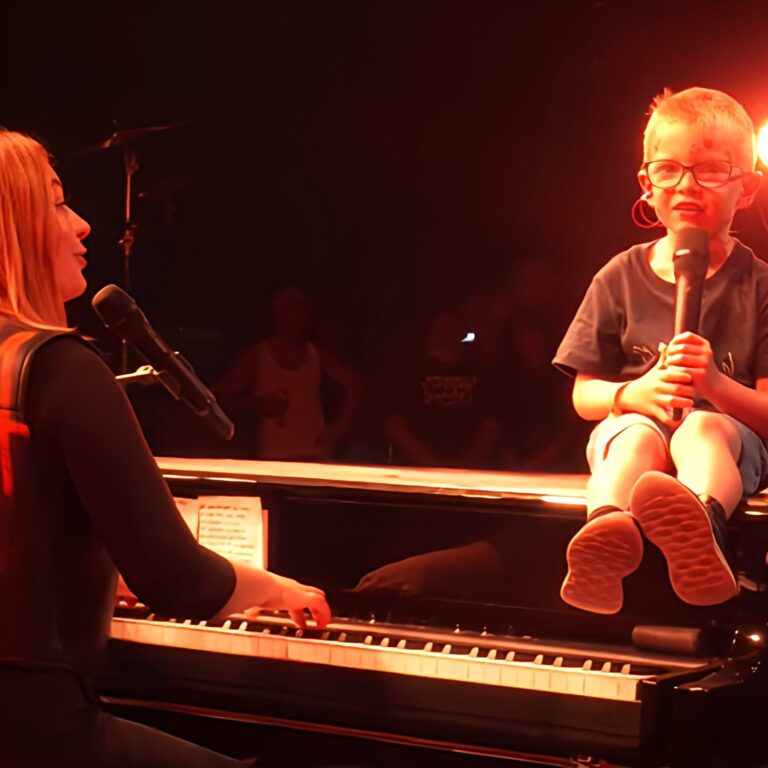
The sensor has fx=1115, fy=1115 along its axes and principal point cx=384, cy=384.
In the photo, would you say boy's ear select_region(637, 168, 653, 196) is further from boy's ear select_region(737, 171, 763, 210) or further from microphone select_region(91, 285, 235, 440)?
microphone select_region(91, 285, 235, 440)

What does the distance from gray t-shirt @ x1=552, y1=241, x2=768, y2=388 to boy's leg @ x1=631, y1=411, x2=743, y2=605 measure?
0.66 feet

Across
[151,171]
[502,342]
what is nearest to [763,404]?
[502,342]

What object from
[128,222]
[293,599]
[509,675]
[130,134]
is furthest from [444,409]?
[130,134]

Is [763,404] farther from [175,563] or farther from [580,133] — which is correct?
[175,563]

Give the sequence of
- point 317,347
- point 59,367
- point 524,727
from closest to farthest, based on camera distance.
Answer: point 59,367, point 524,727, point 317,347

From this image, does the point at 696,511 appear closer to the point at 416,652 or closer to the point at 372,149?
the point at 416,652

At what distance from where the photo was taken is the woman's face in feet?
5.43

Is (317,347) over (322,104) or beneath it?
beneath

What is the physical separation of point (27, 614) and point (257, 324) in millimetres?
1393

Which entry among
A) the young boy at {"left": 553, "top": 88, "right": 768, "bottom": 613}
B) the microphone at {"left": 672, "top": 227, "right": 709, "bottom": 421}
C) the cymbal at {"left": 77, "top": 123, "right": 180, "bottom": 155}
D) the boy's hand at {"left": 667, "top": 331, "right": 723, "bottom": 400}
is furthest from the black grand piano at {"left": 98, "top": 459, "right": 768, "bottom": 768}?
the cymbal at {"left": 77, "top": 123, "right": 180, "bottom": 155}

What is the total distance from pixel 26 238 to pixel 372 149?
4.04 feet

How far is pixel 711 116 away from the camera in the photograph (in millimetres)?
2051

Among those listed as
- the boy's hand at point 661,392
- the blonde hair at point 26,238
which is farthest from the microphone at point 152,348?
the boy's hand at point 661,392

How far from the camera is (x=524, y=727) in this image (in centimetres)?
188
